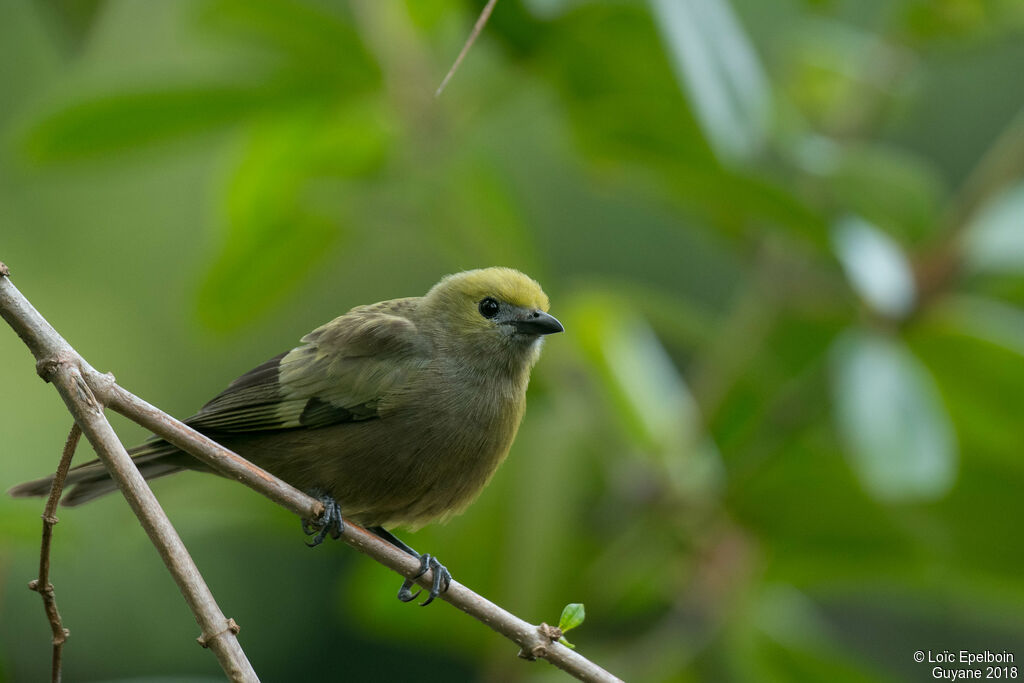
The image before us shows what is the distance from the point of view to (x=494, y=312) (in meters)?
3.26

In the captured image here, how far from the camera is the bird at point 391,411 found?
2.88 meters

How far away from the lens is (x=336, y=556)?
6746 millimetres

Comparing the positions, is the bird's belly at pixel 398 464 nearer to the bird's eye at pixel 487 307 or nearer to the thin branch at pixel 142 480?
the bird's eye at pixel 487 307

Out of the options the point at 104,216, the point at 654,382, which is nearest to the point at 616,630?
the point at 654,382

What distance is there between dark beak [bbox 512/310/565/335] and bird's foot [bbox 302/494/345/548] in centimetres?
69

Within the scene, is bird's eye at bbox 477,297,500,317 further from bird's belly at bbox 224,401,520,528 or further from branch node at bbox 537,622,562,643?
branch node at bbox 537,622,562,643

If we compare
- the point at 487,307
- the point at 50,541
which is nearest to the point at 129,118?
the point at 487,307

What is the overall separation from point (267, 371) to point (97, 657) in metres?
4.54

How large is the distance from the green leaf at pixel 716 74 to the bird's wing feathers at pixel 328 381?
3.09 feet

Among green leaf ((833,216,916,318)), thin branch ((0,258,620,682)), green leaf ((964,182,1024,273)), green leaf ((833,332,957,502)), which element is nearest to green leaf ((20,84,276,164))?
thin branch ((0,258,620,682))

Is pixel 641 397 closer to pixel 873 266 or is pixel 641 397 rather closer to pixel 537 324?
pixel 537 324

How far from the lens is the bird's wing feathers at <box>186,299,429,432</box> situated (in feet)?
9.87

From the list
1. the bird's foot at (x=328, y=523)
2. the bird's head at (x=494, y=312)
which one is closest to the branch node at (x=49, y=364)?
the bird's foot at (x=328, y=523)

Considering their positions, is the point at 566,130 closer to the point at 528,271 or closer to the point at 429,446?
the point at 528,271
